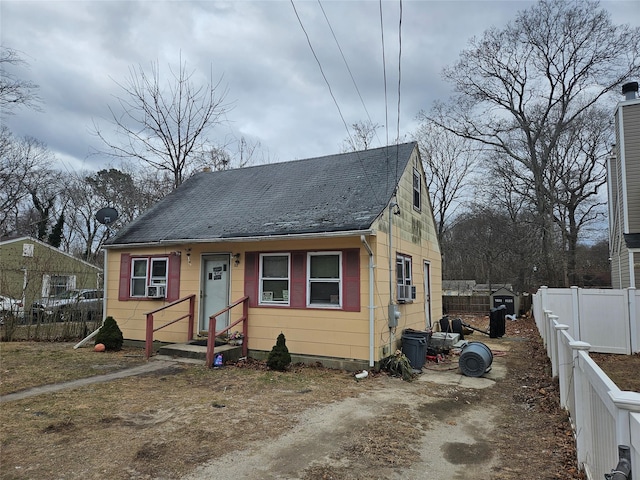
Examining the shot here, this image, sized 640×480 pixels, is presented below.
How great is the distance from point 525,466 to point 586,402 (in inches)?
40.1

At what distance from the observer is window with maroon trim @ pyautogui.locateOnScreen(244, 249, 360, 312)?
8.43 metres

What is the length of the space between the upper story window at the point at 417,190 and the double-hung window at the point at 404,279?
6.26ft

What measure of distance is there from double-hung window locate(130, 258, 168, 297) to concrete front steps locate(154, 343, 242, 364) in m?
2.12

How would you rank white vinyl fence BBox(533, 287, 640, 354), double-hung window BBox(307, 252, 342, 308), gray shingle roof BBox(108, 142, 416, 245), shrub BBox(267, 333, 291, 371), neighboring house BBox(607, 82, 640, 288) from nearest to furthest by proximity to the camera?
shrub BBox(267, 333, 291, 371), double-hung window BBox(307, 252, 342, 308), gray shingle roof BBox(108, 142, 416, 245), white vinyl fence BBox(533, 287, 640, 354), neighboring house BBox(607, 82, 640, 288)

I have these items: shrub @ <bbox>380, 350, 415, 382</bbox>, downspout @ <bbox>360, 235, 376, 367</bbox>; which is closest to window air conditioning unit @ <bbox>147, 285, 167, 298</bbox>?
downspout @ <bbox>360, 235, 376, 367</bbox>

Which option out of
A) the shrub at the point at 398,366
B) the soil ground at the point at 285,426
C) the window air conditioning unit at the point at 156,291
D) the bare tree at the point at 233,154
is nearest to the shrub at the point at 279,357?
the soil ground at the point at 285,426

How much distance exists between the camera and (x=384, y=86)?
25.3 feet

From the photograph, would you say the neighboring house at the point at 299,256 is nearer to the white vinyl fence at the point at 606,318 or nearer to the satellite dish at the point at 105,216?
the satellite dish at the point at 105,216

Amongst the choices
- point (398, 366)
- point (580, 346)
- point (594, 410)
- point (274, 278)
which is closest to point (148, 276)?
point (274, 278)

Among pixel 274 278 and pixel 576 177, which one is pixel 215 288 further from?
pixel 576 177

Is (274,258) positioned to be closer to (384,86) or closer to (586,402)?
(384,86)

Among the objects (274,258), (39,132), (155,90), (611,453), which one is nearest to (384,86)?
(274,258)

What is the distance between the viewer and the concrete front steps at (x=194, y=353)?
8773 mm

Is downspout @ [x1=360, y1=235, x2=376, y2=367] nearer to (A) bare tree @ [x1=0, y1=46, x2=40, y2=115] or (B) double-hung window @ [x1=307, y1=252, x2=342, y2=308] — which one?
(B) double-hung window @ [x1=307, y1=252, x2=342, y2=308]
